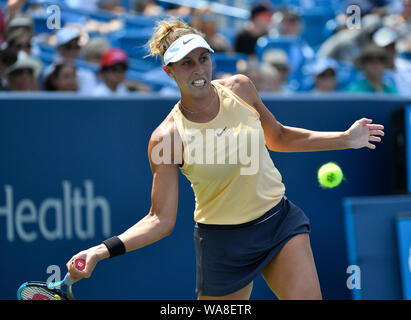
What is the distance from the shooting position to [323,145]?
3.55 metres

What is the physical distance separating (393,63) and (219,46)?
1879mm

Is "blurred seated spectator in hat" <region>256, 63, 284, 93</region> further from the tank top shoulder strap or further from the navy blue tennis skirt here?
the navy blue tennis skirt

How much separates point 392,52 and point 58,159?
3883 millimetres

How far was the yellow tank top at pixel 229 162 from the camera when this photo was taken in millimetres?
3293

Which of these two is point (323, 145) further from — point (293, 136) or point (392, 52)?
point (392, 52)

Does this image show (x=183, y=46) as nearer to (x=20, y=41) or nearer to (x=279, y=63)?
(x=20, y=41)

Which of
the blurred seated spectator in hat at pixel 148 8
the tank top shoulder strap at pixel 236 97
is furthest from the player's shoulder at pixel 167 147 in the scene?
the blurred seated spectator in hat at pixel 148 8

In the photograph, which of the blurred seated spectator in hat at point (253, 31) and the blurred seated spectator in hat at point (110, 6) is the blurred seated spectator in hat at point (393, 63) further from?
the blurred seated spectator in hat at point (110, 6)

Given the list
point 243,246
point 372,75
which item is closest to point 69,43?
point 372,75

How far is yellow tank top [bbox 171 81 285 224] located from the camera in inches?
130

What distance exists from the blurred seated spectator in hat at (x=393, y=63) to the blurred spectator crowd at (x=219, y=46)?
0.01 m

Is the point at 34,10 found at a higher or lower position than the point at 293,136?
higher

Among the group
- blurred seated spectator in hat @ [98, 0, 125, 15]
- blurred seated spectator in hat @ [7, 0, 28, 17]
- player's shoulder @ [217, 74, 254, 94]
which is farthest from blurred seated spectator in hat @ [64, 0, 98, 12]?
player's shoulder @ [217, 74, 254, 94]
